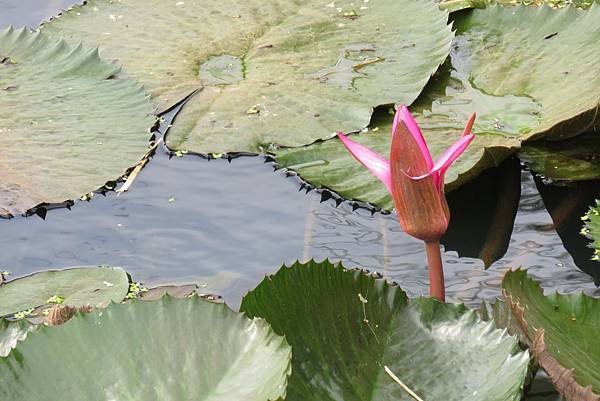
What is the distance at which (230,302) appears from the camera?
192 cm

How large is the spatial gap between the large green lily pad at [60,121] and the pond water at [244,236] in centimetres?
7

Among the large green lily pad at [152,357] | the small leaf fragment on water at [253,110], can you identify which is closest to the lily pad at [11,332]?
the large green lily pad at [152,357]

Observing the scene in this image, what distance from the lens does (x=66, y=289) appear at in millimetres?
1898

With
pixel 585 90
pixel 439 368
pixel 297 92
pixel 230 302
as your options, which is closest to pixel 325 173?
pixel 297 92

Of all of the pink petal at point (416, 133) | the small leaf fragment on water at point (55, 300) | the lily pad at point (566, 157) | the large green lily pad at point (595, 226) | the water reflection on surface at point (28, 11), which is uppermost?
the pink petal at point (416, 133)

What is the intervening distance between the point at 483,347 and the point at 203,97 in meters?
1.35

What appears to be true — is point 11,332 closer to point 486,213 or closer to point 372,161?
point 372,161

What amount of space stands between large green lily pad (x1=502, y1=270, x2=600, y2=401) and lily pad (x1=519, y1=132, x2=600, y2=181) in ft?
2.75

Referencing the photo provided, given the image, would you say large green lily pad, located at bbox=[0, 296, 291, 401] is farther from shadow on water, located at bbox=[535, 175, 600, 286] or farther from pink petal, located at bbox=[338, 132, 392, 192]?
shadow on water, located at bbox=[535, 175, 600, 286]

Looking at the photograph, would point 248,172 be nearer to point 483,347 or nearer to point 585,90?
point 585,90

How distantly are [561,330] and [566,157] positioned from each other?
3.08 feet

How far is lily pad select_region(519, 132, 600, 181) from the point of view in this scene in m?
2.26

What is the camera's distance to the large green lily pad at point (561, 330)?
1.26 metres

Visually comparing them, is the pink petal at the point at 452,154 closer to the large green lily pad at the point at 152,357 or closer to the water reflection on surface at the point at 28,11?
the large green lily pad at the point at 152,357
